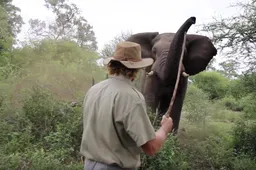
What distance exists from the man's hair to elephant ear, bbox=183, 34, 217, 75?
18.9 ft

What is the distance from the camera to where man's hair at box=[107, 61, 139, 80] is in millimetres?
2779

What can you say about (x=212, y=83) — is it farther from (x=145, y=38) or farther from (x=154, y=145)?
(x=154, y=145)

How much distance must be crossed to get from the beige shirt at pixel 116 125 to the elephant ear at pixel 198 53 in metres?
5.85

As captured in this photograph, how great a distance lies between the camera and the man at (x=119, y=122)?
2568mm

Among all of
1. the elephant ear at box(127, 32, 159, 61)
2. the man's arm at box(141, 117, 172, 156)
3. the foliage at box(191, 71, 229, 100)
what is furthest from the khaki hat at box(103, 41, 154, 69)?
the foliage at box(191, 71, 229, 100)

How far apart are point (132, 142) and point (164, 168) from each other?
3.33 m

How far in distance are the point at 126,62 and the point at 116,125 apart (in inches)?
16.3

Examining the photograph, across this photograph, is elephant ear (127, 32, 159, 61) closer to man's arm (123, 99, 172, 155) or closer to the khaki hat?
the khaki hat

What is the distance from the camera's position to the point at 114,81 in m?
2.75

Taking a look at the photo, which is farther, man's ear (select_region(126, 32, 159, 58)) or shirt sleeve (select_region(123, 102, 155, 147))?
man's ear (select_region(126, 32, 159, 58))

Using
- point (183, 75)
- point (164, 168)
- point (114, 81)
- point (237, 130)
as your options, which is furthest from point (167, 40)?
point (114, 81)

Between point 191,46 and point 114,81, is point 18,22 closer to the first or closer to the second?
point 191,46

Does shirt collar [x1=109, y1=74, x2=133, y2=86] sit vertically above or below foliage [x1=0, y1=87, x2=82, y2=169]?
above

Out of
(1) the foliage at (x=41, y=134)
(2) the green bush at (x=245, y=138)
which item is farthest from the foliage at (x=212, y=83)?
(1) the foliage at (x=41, y=134)
